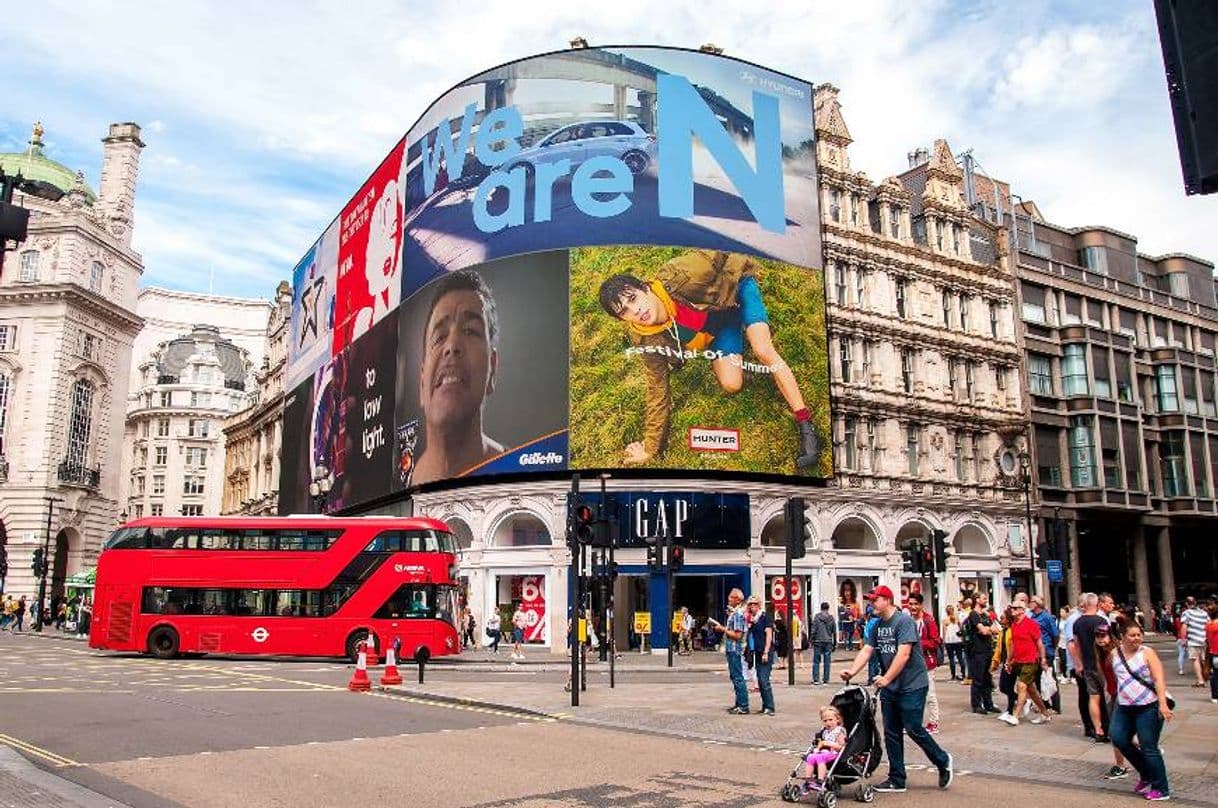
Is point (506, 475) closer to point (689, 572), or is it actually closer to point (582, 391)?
point (582, 391)

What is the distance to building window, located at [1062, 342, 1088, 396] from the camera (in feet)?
161

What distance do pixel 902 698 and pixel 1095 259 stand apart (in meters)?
52.4

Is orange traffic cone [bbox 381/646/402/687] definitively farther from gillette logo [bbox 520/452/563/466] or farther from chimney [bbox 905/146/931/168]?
chimney [bbox 905/146/931/168]

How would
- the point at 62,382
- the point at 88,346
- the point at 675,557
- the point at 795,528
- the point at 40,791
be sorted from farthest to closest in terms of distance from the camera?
the point at 88,346 < the point at 62,382 < the point at 675,557 < the point at 795,528 < the point at 40,791

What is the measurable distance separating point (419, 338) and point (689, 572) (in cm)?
1546

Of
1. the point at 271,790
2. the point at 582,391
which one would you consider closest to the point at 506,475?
the point at 582,391

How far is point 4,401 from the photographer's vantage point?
64.2m

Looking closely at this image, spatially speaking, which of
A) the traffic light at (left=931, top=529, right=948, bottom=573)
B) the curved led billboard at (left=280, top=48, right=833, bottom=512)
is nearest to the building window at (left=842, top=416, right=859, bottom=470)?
the curved led billboard at (left=280, top=48, right=833, bottom=512)

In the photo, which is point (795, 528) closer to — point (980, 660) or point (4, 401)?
point (980, 660)

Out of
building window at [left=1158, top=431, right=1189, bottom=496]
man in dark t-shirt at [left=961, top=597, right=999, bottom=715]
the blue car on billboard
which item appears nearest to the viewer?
man in dark t-shirt at [left=961, top=597, right=999, bottom=715]

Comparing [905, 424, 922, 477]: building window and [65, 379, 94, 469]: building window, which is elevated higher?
[65, 379, 94, 469]: building window

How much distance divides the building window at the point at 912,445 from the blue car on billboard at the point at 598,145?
1737 centimetres

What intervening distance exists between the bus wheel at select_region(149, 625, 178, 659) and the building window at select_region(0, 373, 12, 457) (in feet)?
141

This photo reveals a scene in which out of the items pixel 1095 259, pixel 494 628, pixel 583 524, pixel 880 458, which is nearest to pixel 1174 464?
Result: pixel 1095 259
